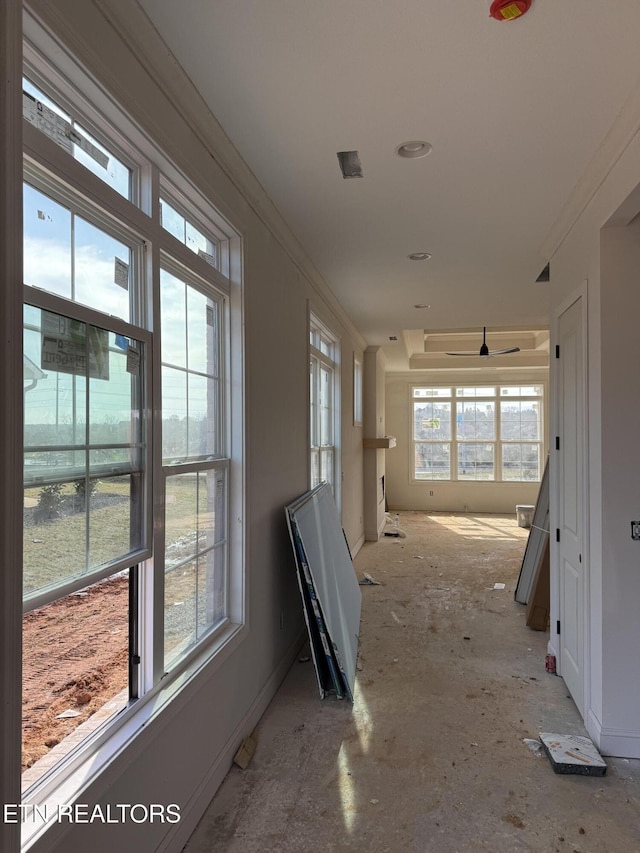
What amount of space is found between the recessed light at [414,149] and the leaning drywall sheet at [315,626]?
199 cm

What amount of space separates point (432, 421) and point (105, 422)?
9.34 m

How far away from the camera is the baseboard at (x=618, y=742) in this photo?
241 cm

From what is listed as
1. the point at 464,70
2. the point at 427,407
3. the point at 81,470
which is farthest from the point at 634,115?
the point at 427,407

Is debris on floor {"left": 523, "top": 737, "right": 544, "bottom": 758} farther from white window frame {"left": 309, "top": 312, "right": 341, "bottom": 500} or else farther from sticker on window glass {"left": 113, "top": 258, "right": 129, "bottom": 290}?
sticker on window glass {"left": 113, "top": 258, "right": 129, "bottom": 290}

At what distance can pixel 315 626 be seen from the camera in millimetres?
3049

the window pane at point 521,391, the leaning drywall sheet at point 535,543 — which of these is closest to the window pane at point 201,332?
the leaning drywall sheet at point 535,543

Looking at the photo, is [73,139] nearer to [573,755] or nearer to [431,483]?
[573,755]

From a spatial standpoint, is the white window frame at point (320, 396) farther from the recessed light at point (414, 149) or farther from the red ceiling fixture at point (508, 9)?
the red ceiling fixture at point (508, 9)

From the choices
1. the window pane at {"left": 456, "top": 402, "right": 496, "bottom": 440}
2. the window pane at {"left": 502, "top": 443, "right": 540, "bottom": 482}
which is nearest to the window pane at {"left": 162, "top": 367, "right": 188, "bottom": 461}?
the window pane at {"left": 456, "top": 402, "right": 496, "bottom": 440}

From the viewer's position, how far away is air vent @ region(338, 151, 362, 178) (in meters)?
2.37

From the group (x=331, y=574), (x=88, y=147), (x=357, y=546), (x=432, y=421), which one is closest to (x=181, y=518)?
(x=88, y=147)

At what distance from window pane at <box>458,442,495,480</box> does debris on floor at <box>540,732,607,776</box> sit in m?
7.79

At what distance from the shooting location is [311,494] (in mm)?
3840

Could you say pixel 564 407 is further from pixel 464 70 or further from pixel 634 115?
pixel 464 70
